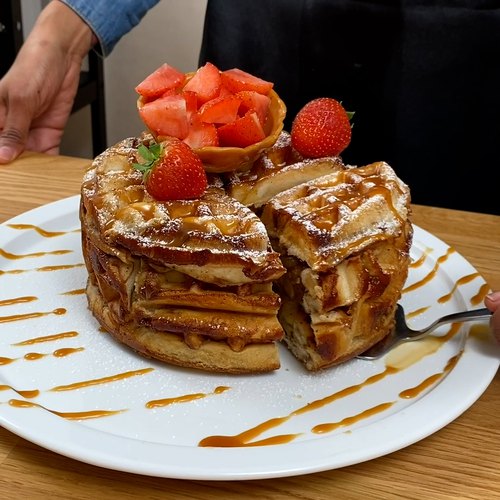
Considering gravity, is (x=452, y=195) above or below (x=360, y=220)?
below

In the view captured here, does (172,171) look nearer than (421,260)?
Yes

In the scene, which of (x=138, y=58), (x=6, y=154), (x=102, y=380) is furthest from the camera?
(x=138, y=58)

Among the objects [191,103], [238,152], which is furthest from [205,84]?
[238,152]

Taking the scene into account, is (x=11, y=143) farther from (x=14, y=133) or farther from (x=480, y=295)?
(x=480, y=295)

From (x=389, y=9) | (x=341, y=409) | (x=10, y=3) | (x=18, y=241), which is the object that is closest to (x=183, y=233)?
(x=341, y=409)

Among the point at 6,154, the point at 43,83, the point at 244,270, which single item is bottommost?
the point at 6,154

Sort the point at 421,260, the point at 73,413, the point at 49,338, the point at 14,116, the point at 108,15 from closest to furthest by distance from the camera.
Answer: the point at 73,413 → the point at 49,338 → the point at 421,260 → the point at 14,116 → the point at 108,15

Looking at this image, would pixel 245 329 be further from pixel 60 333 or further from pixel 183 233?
pixel 60 333
